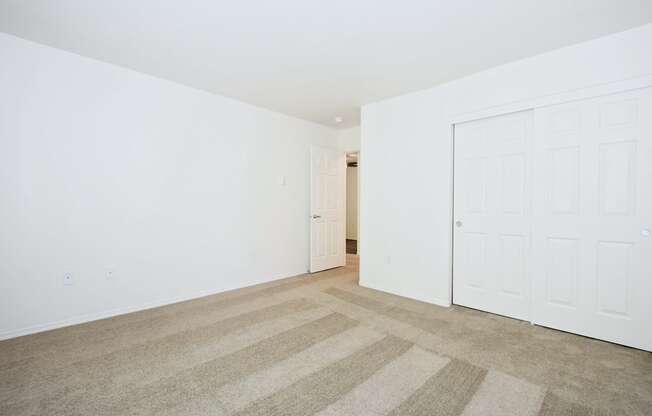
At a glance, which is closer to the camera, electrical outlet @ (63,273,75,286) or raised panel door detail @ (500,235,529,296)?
electrical outlet @ (63,273,75,286)

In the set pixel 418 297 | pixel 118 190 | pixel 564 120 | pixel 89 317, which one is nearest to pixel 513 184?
pixel 564 120

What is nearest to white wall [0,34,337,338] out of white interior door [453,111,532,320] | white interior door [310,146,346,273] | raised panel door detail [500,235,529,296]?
white interior door [310,146,346,273]

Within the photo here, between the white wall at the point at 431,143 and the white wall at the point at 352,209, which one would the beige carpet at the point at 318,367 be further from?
the white wall at the point at 352,209

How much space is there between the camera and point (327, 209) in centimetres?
531

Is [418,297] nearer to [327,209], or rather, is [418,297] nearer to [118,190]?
[327,209]

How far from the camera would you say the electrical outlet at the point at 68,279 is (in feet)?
9.29

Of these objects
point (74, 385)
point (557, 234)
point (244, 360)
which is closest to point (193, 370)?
point (244, 360)

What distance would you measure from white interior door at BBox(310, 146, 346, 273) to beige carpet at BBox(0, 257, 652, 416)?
2030 millimetres

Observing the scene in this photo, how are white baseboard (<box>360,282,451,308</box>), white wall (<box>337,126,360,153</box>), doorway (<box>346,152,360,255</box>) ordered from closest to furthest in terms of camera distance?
white baseboard (<box>360,282,451,308</box>) < white wall (<box>337,126,360,153</box>) < doorway (<box>346,152,360,255</box>)

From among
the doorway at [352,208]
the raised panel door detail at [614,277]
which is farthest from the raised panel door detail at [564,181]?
the doorway at [352,208]

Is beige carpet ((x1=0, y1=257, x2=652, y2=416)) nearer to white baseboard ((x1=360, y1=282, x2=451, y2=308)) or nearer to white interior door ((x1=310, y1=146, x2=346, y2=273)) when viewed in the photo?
white baseboard ((x1=360, y1=282, x2=451, y2=308))

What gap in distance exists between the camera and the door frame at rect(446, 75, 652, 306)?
7.89 feet

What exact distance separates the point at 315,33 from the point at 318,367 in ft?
8.81

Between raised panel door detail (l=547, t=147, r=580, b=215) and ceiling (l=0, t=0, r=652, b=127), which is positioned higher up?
ceiling (l=0, t=0, r=652, b=127)
